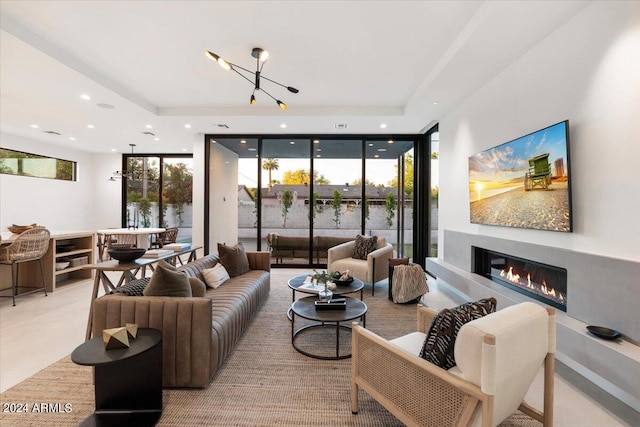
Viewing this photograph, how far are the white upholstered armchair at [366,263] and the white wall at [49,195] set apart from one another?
7.11m

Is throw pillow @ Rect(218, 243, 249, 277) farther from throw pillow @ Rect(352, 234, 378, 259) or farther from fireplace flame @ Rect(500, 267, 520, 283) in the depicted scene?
fireplace flame @ Rect(500, 267, 520, 283)

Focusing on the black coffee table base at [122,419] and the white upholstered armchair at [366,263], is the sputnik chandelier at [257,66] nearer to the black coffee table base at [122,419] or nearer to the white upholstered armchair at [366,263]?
the white upholstered armchair at [366,263]

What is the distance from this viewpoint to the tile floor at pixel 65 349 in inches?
73.7

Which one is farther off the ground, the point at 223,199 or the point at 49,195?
the point at 49,195

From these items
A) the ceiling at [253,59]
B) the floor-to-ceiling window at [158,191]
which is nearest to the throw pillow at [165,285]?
the ceiling at [253,59]

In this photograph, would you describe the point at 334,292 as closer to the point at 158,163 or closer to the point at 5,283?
the point at 5,283

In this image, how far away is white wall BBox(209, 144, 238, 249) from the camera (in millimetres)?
6336

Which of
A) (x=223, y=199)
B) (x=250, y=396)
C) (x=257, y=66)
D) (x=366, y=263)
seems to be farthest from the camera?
(x=223, y=199)

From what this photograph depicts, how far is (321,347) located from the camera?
2.76 meters

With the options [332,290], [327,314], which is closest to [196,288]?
[327,314]

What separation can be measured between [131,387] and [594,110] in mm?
3822

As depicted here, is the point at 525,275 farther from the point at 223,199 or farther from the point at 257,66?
the point at 223,199

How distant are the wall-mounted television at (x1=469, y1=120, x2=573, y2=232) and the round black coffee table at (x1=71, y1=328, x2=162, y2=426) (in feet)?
10.8

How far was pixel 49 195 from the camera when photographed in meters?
6.95
